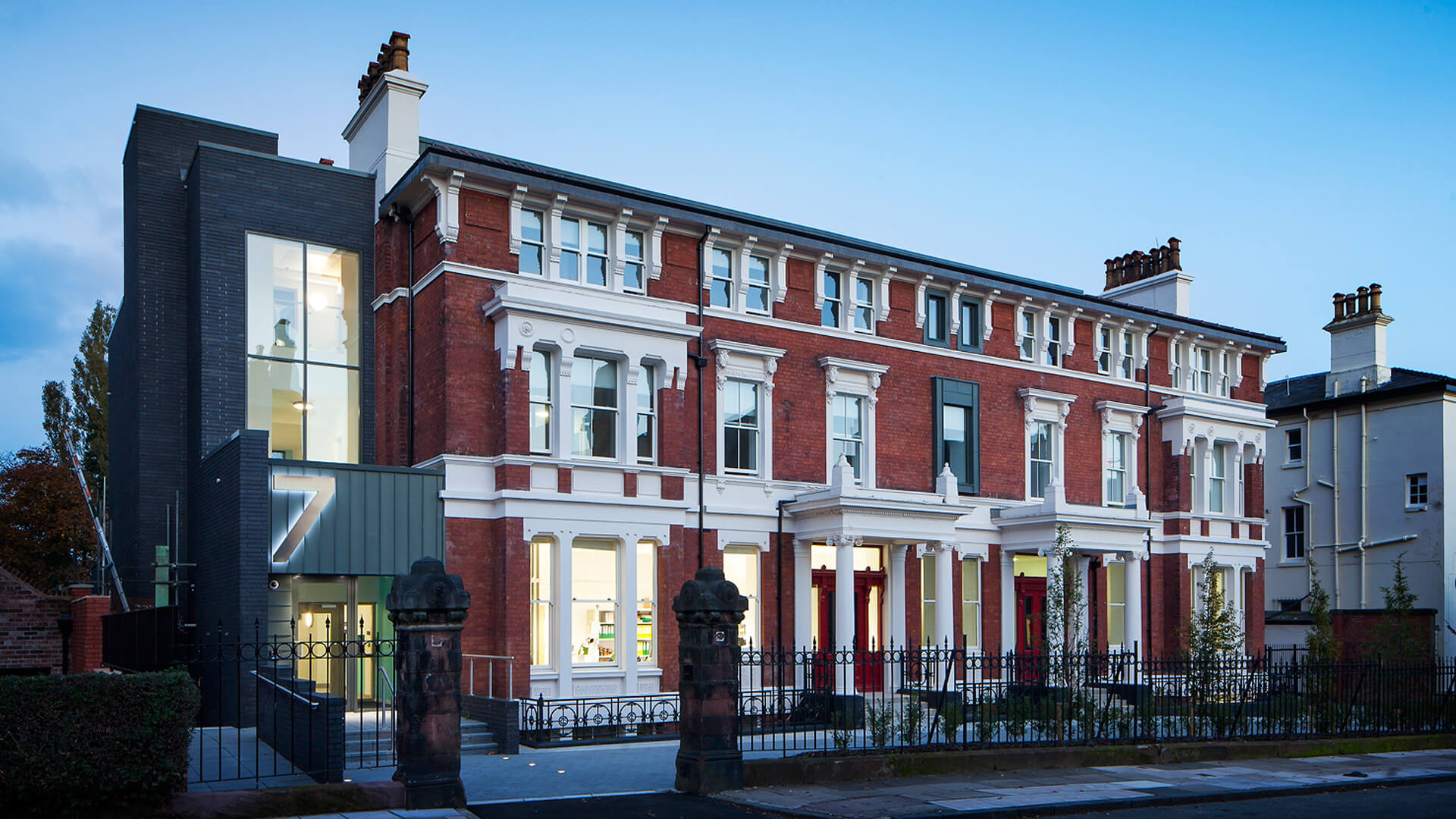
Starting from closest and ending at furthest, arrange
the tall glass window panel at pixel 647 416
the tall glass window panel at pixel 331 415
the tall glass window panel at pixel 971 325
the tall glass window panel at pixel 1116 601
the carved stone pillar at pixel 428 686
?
the carved stone pillar at pixel 428 686
the tall glass window panel at pixel 647 416
the tall glass window panel at pixel 331 415
the tall glass window panel at pixel 971 325
the tall glass window panel at pixel 1116 601

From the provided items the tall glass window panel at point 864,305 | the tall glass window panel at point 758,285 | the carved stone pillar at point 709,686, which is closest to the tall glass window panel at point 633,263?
the tall glass window panel at point 758,285

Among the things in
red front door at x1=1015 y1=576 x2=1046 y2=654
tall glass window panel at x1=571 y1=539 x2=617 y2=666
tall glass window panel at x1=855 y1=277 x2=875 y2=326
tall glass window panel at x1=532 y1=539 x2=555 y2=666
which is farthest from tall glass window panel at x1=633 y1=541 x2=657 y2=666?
red front door at x1=1015 y1=576 x2=1046 y2=654

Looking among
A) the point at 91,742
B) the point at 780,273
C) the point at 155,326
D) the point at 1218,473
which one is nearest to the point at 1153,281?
the point at 1218,473

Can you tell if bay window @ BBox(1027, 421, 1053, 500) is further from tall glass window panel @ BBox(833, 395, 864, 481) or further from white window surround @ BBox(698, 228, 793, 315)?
white window surround @ BBox(698, 228, 793, 315)

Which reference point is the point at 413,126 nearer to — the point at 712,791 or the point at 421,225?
the point at 421,225

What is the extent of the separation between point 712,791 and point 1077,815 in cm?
424

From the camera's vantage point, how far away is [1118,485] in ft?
105

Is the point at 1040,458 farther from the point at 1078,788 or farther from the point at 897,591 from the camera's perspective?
the point at 1078,788

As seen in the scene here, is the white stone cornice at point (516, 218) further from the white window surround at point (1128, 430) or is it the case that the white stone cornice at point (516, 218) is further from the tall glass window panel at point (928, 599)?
the white window surround at point (1128, 430)

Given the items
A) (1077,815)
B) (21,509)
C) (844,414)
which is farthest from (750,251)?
(21,509)

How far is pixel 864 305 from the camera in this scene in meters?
27.7

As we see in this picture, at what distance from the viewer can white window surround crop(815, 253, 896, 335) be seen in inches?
1057

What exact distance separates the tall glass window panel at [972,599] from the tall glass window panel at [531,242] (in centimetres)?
1259

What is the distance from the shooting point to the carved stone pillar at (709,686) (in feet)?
48.1
